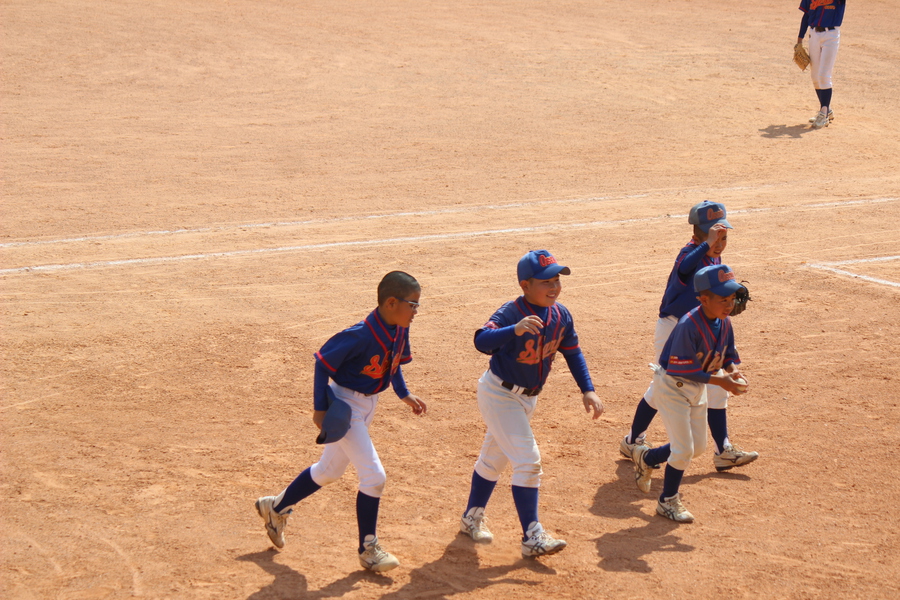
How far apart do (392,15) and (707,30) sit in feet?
27.5

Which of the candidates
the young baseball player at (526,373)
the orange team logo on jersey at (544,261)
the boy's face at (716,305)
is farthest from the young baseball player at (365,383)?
the boy's face at (716,305)

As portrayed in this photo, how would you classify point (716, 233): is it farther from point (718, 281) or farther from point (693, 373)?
point (693, 373)

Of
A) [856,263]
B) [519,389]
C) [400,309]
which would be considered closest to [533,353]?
[519,389]

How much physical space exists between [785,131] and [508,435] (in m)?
14.7

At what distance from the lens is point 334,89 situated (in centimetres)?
1914

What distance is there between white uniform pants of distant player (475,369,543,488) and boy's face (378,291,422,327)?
2.16ft

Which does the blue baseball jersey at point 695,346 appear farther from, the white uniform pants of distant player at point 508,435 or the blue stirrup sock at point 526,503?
the blue stirrup sock at point 526,503

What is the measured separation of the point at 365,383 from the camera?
5176mm

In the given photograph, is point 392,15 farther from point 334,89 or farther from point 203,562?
point 203,562

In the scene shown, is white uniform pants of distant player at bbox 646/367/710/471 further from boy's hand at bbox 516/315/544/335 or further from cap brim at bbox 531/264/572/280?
boy's hand at bbox 516/315/544/335

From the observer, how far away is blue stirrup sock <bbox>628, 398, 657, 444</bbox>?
6.55m

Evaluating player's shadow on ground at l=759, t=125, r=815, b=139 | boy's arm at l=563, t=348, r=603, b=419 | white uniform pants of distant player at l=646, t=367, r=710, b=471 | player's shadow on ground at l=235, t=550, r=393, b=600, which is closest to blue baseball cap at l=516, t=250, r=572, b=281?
boy's arm at l=563, t=348, r=603, b=419

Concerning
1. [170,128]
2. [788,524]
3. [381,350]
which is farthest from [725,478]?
[170,128]

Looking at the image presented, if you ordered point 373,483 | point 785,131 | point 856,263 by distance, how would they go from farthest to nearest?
point 785,131
point 856,263
point 373,483
